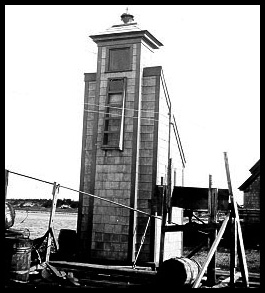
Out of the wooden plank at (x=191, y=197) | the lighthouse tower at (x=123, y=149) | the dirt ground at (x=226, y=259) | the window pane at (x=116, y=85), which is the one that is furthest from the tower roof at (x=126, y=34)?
the dirt ground at (x=226, y=259)

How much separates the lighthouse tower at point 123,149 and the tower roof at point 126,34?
0.13 ft

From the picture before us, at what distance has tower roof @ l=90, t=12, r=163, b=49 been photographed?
14.4 meters

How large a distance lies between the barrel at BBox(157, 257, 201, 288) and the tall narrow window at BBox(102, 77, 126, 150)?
574cm

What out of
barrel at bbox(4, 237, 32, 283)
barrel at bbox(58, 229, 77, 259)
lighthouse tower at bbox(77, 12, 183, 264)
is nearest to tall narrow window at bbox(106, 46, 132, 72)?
lighthouse tower at bbox(77, 12, 183, 264)

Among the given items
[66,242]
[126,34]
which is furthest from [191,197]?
[126,34]

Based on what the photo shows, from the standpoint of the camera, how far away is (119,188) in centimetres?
1412

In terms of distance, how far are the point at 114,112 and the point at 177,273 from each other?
7.13 m

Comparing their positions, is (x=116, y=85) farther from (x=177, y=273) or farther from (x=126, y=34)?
(x=177, y=273)

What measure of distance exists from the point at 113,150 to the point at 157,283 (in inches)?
234

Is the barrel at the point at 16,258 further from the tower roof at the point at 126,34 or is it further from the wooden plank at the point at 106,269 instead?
the tower roof at the point at 126,34

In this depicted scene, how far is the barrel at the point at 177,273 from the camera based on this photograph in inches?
374

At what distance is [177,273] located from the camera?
956 centimetres

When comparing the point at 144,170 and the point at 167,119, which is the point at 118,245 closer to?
the point at 144,170
